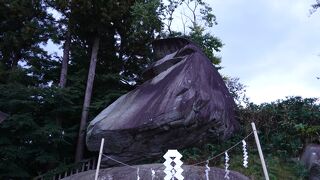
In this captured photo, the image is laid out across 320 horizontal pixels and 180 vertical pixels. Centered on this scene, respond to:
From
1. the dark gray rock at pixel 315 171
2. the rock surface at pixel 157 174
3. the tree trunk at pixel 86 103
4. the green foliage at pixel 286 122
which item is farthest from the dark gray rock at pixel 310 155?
the tree trunk at pixel 86 103

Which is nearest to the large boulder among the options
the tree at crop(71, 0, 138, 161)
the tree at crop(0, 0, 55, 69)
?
the tree at crop(71, 0, 138, 161)

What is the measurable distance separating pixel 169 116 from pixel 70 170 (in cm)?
401

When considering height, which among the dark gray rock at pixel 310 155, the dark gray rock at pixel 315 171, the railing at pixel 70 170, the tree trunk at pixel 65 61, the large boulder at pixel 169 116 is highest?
the tree trunk at pixel 65 61

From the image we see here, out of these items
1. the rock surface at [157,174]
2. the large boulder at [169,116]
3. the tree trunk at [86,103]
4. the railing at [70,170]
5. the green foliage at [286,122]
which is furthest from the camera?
the tree trunk at [86,103]

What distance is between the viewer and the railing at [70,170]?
36.1 ft

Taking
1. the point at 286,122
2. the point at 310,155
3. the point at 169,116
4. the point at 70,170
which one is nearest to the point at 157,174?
the point at 169,116

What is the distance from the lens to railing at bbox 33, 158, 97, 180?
11.0 meters

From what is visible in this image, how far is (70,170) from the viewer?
11391mm

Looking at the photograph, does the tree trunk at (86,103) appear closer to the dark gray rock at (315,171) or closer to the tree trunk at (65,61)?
the tree trunk at (65,61)

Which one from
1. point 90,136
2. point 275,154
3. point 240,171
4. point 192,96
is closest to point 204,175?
point 240,171

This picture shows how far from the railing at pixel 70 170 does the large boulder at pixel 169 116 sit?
43.7 inches

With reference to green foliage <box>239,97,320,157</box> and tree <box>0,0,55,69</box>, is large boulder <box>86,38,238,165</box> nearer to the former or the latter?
green foliage <box>239,97,320,157</box>

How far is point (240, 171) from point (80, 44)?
29.5 feet

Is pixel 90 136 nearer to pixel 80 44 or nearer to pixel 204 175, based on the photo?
pixel 204 175
